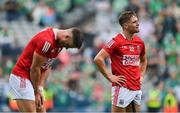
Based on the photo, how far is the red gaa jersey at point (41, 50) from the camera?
10.7m

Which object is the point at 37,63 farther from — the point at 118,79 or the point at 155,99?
the point at 155,99

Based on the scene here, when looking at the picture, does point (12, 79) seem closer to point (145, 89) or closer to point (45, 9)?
point (145, 89)

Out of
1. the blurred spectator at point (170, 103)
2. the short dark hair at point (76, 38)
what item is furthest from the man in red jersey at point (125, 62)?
the blurred spectator at point (170, 103)

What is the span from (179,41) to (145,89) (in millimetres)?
2224

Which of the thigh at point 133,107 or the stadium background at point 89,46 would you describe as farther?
the stadium background at point 89,46

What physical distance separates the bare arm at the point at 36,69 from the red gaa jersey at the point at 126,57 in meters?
1.15

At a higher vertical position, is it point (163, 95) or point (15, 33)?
point (15, 33)

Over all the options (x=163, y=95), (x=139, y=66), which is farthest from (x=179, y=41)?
(x=139, y=66)

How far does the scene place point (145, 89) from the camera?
2058 centimetres

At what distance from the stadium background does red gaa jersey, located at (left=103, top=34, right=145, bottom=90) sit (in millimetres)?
7631

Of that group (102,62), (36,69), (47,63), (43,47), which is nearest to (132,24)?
(102,62)

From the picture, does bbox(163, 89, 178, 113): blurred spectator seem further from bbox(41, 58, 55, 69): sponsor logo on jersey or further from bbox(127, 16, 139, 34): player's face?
bbox(41, 58, 55, 69): sponsor logo on jersey

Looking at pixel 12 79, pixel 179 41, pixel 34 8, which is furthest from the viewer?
pixel 34 8

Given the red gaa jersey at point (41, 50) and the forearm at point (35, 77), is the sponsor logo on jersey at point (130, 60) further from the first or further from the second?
the forearm at point (35, 77)
